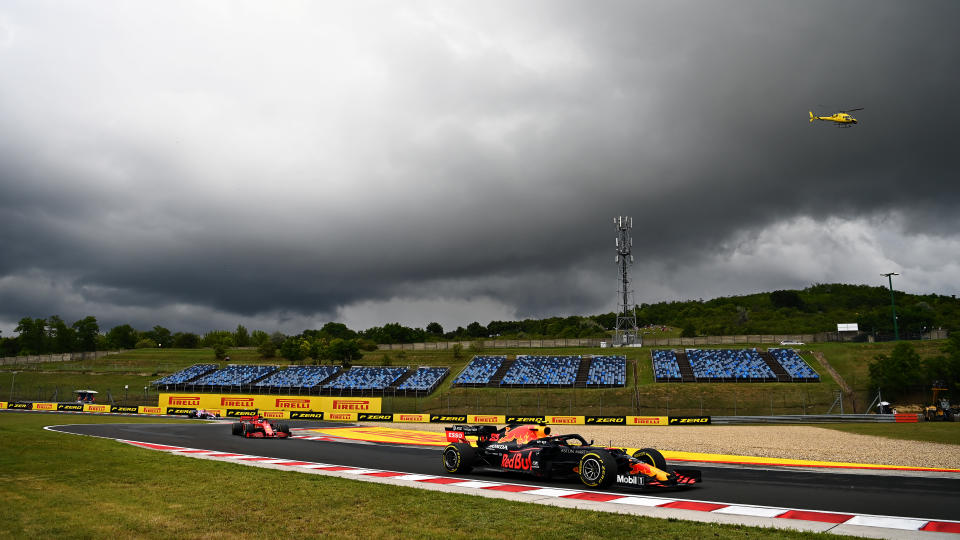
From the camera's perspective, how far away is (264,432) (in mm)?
29875

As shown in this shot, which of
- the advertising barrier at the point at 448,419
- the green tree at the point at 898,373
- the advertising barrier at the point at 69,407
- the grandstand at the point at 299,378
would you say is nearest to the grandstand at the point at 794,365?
the green tree at the point at 898,373

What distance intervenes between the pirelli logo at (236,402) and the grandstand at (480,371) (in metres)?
21.2

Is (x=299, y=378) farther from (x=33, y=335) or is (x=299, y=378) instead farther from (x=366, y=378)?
(x=33, y=335)

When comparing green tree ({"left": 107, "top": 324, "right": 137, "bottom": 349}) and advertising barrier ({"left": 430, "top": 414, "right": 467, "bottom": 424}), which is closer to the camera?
advertising barrier ({"left": 430, "top": 414, "right": 467, "bottom": 424})

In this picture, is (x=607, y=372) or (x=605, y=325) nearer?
(x=607, y=372)

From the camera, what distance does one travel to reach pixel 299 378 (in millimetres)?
71625

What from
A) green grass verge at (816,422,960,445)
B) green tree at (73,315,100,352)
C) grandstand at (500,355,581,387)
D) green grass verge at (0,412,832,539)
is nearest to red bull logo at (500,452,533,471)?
green grass verge at (0,412,832,539)

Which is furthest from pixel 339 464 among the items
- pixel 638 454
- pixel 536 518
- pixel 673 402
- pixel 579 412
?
pixel 673 402

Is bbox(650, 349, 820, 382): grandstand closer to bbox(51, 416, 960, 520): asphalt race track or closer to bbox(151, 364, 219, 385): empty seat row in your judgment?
bbox(51, 416, 960, 520): asphalt race track

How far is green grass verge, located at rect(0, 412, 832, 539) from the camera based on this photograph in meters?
8.30

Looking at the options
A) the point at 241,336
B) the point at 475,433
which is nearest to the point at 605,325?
the point at 241,336

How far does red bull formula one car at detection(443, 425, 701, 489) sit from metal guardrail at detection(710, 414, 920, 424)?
111 feet

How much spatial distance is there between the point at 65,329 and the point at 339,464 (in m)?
155

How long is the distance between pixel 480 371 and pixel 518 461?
5374 centimetres
